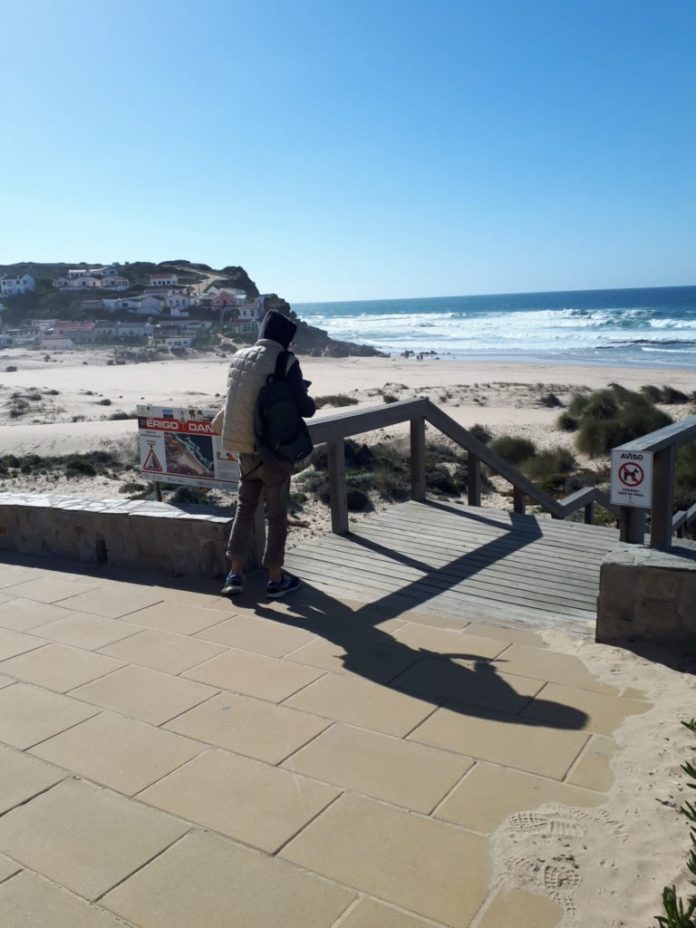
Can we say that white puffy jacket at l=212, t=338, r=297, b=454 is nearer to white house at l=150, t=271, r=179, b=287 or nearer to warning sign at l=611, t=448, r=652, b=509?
warning sign at l=611, t=448, r=652, b=509

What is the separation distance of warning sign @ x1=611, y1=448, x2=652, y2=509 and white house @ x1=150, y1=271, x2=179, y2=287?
103m

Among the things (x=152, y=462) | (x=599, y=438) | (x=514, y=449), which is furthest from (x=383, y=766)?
(x=599, y=438)

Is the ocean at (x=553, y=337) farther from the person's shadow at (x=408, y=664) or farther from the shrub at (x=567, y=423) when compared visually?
the person's shadow at (x=408, y=664)

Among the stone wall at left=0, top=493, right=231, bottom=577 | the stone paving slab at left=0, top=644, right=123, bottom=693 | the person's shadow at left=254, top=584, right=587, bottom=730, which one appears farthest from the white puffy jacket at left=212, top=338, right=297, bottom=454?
the stone paving slab at left=0, top=644, right=123, bottom=693

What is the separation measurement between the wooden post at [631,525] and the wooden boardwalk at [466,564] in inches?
19.0

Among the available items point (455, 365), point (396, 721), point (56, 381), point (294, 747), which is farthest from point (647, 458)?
point (455, 365)

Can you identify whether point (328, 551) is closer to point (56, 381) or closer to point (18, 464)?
point (18, 464)

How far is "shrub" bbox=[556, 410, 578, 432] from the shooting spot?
66.9 ft

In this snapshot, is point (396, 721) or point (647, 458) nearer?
point (396, 721)

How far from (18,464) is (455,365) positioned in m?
36.0

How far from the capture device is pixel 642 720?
3.41 m

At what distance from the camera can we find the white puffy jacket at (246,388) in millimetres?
4703

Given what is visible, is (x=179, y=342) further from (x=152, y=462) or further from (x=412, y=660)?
(x=412, y=660)

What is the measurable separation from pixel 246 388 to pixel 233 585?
1.21 metres
